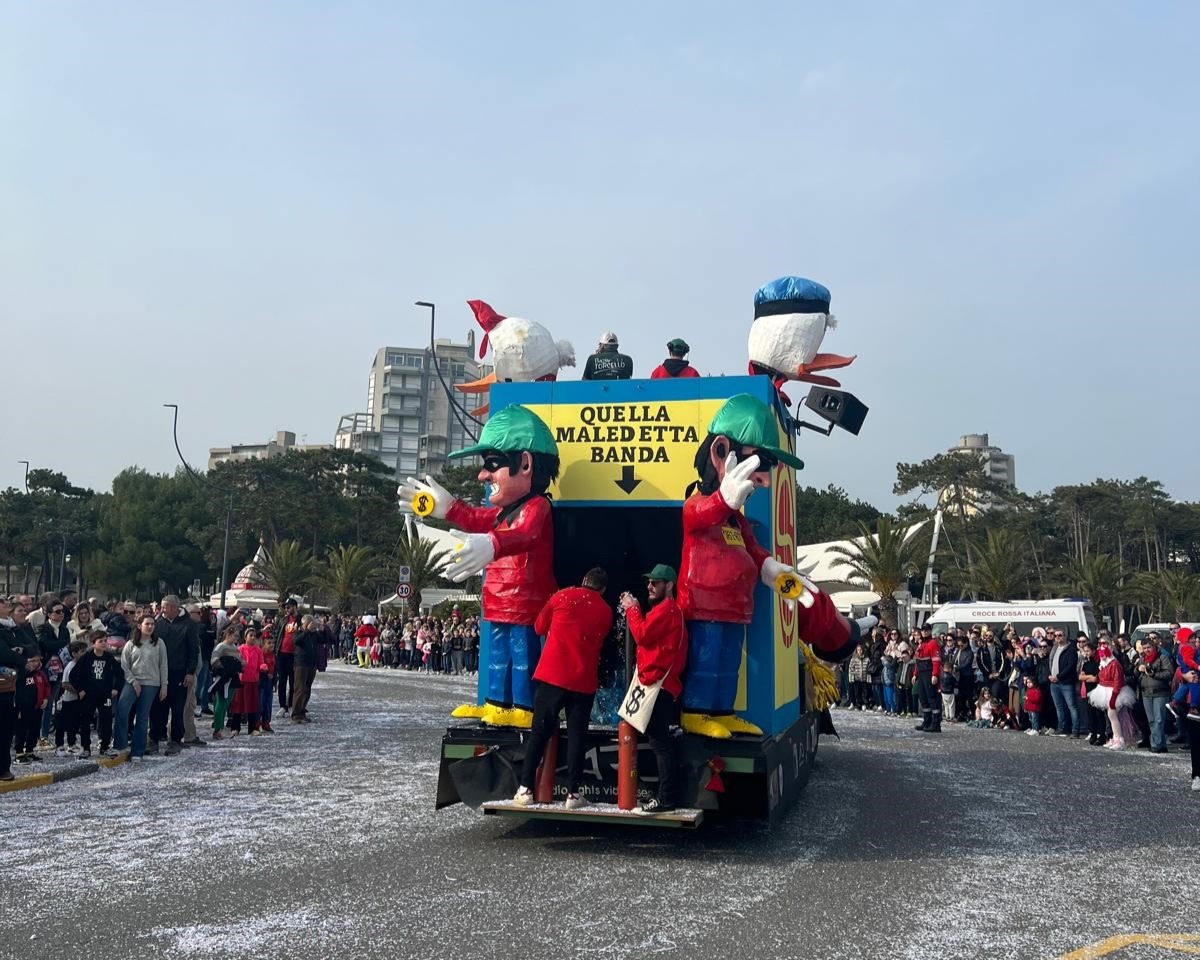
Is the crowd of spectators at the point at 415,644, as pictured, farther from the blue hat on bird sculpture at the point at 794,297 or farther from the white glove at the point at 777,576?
the white glove at the point at 777,576

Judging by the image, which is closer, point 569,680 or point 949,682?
point 569,680

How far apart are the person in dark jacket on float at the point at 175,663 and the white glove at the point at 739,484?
7.78 metres

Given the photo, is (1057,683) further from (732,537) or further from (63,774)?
(63,774)

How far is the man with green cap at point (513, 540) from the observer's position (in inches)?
292

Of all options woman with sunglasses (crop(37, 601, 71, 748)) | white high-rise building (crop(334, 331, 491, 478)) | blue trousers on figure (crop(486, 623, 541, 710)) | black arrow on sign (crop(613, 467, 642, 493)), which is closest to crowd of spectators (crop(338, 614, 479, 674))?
woman with sunglasses (crop(37, 601, 71, 748))

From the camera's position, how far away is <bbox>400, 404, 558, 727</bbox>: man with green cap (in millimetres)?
7410

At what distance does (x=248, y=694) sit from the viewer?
14234mm

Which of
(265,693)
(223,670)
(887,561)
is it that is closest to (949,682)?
(265,693)

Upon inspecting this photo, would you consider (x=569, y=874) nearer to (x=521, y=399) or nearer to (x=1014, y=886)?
(x=1014, y=886)

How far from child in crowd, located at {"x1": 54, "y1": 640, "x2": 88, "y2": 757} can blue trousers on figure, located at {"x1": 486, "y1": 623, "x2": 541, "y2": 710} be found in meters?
6.49

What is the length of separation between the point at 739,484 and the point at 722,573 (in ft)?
2.19

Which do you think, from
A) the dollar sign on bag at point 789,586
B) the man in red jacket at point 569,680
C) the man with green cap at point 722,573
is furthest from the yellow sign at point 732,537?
the man in red jacket at point 569,680

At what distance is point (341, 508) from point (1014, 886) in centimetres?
6669

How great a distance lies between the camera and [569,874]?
6387mm
